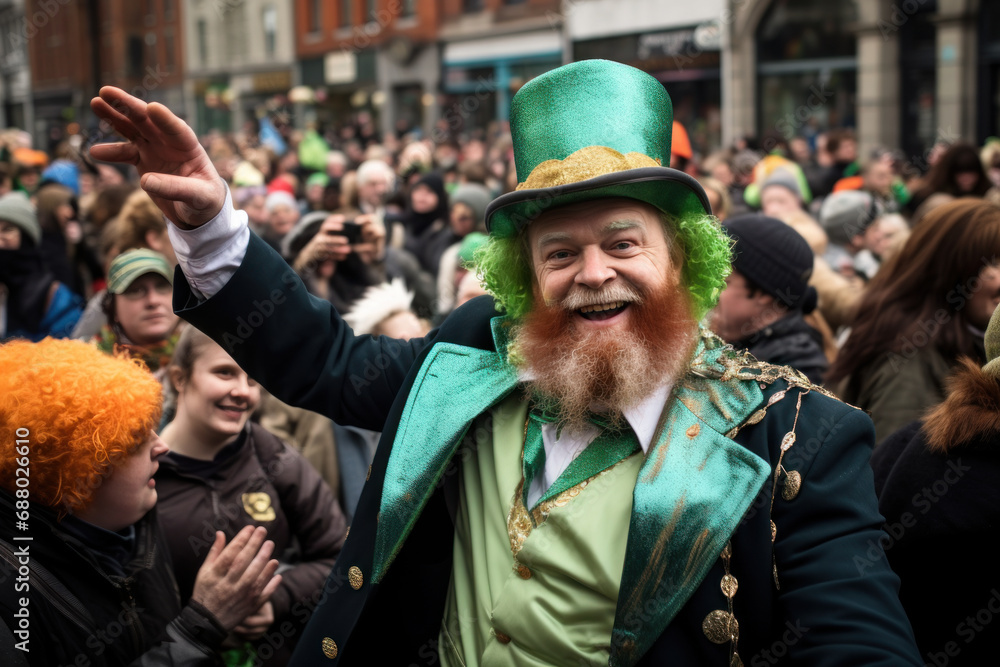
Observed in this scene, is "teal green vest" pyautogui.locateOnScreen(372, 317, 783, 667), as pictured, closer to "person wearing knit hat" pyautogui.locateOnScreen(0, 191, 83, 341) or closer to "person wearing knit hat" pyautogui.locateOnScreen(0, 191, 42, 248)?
"person wearing knit hat" pyautogui.locateOnScreen(0, 191, 83, 341)

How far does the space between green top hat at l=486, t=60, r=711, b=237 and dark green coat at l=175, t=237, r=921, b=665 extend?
35 centimetres

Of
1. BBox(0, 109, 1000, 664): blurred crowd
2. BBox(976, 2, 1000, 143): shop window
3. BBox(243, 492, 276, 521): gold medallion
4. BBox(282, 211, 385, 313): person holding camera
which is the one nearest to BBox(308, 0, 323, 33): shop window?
BBox(976, 2, 1000, 143): shop window

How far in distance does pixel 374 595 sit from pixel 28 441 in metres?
0.85

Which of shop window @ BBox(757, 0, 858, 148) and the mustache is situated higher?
shop window @ BBox(757, 0, 858, 148)

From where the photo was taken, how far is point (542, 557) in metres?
1.86

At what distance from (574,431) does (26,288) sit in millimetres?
4866

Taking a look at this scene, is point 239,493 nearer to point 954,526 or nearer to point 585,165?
point 585,165

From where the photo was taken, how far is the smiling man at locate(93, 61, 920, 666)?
1.73 metres

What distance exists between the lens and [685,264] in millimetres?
2223

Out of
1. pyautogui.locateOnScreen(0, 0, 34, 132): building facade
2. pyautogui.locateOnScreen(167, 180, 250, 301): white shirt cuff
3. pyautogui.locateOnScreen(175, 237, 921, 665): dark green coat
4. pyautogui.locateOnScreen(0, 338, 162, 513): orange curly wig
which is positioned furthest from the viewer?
pyautogui.locateOnScreen(0, 0, 34, 132): building facade

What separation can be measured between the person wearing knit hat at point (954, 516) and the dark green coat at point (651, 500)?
19.8 inches

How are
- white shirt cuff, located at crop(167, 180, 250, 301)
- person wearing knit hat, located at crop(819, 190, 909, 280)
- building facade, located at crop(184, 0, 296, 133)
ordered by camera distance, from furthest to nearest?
building facade, located at crop(184, 0, 296, 133)
person wearing knit hat, located at crop(819, 190, 909, 280)
white shirt cuff, located at crop(167, 180, 250, 301)

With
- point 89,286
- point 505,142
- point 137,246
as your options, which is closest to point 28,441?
point 137,246

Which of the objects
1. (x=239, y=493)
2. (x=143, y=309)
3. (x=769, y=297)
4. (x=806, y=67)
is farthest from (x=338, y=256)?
(x=806, y=67)
